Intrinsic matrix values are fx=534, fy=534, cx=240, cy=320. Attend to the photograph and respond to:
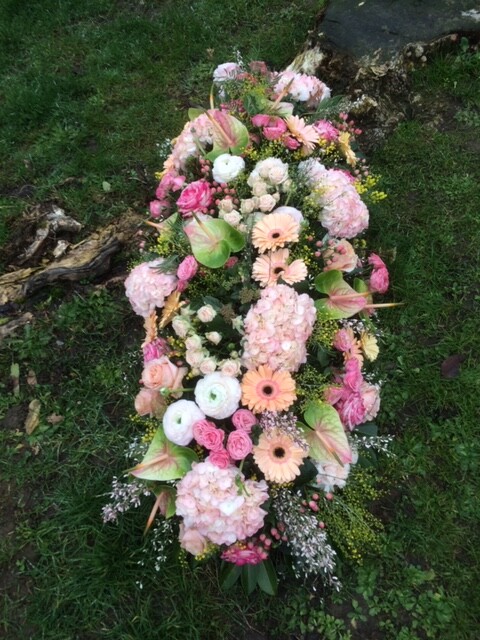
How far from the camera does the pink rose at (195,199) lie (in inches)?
91.7

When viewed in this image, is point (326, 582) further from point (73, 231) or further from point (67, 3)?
point (67, 3)

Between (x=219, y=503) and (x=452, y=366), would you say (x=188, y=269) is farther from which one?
(x=452, y=366)

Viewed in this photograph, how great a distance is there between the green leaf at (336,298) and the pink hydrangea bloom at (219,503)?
743 mm

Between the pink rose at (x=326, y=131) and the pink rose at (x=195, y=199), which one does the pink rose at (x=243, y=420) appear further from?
the pink rose at (x=326, y=131)

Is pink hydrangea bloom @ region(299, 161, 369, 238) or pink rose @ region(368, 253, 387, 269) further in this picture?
pink rose @ region(368, 253, 387, 269)

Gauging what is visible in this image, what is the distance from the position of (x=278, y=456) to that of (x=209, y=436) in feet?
0.86

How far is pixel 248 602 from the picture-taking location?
2.25 meters

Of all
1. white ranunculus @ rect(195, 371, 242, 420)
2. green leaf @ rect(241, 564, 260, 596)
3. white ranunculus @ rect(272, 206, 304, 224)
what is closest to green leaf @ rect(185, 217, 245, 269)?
white ranunculus @ rect(272, 206, 304, 224)

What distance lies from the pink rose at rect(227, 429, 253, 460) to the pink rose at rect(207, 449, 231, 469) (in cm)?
2

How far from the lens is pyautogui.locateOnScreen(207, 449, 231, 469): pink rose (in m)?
1.85

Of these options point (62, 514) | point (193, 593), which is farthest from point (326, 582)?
point (62, 514)

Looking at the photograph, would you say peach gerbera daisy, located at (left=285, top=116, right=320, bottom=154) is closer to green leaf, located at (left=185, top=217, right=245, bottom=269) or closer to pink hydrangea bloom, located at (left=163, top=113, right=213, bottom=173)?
pink hydrangea bloom, located at (left=163, top=113, right=213, bottom=173)

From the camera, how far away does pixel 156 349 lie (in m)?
2.16

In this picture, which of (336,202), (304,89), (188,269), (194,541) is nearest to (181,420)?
(194,541)
